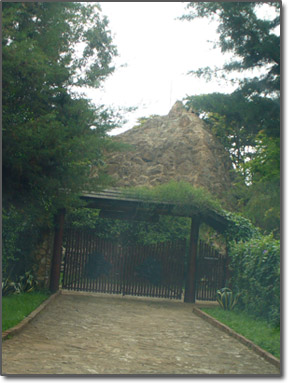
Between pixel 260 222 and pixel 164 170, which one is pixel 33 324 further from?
pixel 164 170

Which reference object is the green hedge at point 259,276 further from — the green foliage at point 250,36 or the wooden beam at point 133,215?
the green foliage at point 250,36

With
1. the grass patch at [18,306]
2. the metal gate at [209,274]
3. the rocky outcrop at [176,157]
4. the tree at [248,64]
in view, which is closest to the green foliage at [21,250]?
the grass patch at [18,306]

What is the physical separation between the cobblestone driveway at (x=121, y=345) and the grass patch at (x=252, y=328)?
23cm

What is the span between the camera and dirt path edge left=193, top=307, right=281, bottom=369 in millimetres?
5170

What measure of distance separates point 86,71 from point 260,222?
22.5 feet

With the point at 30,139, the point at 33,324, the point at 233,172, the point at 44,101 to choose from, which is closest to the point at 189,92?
the point at 44,101

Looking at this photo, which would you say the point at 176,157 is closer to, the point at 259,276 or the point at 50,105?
the point at 259,276

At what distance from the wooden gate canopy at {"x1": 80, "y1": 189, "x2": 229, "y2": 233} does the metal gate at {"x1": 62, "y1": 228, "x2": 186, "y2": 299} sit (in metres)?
0.79

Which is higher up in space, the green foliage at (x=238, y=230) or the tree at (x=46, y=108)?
the tree at (x=46, y=108)

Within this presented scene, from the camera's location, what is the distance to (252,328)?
7266mm

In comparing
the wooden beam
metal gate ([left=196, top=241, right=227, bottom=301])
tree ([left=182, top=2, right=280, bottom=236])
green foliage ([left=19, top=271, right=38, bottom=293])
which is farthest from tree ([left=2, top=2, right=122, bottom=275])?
metal gate ([left=196, top=241, right=227, bottom=301])

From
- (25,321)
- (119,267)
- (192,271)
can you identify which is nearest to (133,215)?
(119,267)

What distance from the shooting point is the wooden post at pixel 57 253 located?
10.4m

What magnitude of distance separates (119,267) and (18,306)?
150 inches
